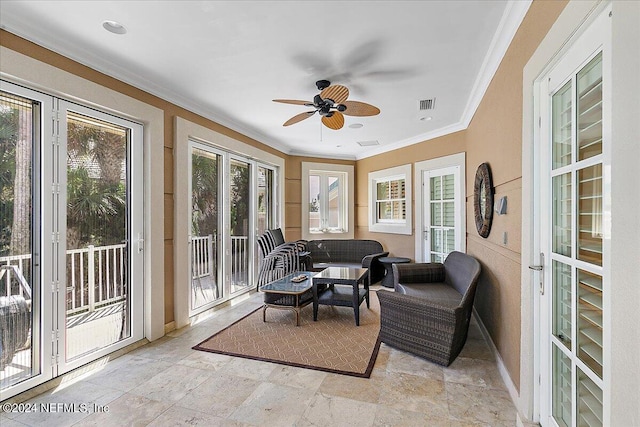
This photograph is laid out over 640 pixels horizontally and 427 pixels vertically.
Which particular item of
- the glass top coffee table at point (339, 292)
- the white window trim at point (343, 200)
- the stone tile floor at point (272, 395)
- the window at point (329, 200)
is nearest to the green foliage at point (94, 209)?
the stone tile floor at point (272, 395)

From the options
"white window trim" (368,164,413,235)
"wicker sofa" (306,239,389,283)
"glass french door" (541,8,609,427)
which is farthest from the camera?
"wicker sofa" (306,239,389,283)

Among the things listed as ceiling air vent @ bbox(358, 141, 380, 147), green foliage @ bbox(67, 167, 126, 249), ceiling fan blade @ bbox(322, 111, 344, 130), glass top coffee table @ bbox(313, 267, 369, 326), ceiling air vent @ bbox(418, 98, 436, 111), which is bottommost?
glass top coffee table @ bbox(313, 267, 369, 326)

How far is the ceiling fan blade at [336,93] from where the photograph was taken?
8.60 ft

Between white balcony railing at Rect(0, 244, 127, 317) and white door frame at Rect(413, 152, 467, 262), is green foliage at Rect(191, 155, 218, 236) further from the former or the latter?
white door frame at Rect(413, 152, 467, 262)

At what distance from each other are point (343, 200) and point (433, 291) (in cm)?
360

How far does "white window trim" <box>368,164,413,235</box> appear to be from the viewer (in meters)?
5.55

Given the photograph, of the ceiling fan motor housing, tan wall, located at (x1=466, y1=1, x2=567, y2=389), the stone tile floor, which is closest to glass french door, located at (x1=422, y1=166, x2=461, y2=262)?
tan wall, located at (x1=466, y1=1, x2=567, y2=389)

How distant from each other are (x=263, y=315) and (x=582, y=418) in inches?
122

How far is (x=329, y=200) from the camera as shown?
266 inches

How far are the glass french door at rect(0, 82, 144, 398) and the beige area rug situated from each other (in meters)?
1.00

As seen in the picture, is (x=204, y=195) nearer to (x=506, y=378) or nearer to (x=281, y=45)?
(x=281, y=45)

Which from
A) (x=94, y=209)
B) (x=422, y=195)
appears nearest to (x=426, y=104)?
(x=422, y=195)

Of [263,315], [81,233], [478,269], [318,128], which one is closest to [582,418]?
[478,269]

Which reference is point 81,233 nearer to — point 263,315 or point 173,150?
point 173,150
